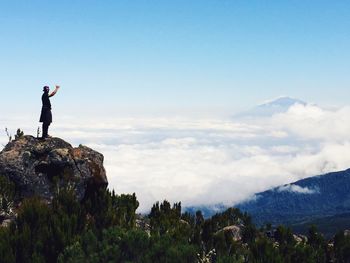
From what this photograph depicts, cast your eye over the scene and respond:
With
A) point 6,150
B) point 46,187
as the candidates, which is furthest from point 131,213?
point 6,150

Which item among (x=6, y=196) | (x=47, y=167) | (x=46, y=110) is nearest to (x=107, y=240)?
(x=6, y=196)

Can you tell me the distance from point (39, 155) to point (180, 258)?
1214 centimetres

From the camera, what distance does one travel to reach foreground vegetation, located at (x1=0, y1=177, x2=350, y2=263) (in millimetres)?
16656

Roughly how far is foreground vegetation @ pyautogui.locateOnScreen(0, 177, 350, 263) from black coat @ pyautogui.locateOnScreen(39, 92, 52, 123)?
4.68 meters

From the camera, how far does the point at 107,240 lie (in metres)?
17.5

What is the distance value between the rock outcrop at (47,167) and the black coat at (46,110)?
1.25 metres

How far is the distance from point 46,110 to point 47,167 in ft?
11.3

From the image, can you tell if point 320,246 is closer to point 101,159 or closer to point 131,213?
point 131,213

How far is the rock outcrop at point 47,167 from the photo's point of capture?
24.0 meters

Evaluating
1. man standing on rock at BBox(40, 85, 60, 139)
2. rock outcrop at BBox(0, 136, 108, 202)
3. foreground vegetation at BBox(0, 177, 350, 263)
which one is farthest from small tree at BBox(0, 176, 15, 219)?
man standing on rock at BBox(40, 85, 60, 139)

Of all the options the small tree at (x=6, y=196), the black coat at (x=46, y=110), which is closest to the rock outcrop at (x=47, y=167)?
the small tree at (x=6, y=196)

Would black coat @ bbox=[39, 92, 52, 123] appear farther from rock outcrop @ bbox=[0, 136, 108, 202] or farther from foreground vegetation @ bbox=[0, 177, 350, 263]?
foreground vegetation @ bbox=[0, 177, 350, 263]

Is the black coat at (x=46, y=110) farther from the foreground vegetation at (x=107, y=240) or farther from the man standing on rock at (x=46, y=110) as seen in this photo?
the foreground vegetation at (x=107, y=240)

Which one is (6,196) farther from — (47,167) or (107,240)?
(107,240)
